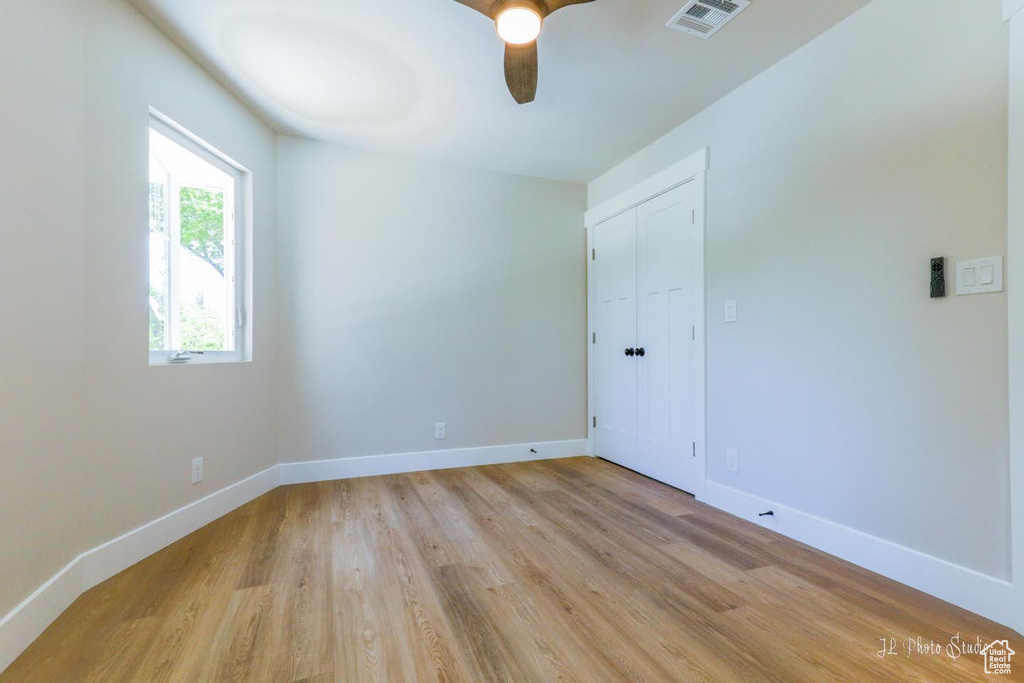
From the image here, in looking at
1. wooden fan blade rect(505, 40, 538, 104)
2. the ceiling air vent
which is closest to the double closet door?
the ceiling air vent

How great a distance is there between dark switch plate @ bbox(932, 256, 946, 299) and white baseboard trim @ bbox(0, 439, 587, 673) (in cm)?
270

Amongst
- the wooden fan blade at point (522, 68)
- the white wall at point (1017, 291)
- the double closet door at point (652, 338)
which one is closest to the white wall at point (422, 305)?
the double closet door at point (652, 338)

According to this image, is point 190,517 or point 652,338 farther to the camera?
point 652,338

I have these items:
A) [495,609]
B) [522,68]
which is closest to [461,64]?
[522,68]

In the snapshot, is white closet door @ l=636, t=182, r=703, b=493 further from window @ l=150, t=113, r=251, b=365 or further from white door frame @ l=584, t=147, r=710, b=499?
window @ l=150, t=113, r=251, b=365

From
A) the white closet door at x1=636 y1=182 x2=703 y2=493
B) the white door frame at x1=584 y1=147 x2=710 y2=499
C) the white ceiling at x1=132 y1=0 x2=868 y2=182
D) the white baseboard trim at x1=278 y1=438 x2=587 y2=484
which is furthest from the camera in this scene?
the white baseboard trim at x1=278 y1=438 x2=587 y2=484

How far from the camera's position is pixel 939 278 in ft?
5.51

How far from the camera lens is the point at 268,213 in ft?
10.1

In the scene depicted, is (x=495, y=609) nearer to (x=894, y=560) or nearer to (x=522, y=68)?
(x=894, y=560)

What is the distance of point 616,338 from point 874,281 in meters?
1.89

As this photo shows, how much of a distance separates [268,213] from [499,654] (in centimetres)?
294

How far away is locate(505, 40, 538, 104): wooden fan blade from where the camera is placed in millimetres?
1823

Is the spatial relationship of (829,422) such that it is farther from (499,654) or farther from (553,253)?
(553,253)

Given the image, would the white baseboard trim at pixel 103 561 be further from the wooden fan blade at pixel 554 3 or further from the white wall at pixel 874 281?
the white wall at pixel 874 281
